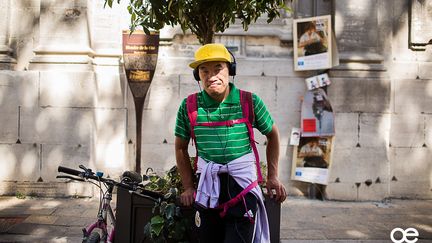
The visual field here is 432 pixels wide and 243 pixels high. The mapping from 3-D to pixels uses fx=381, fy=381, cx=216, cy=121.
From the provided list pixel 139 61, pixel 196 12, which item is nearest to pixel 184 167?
pixel 196 12

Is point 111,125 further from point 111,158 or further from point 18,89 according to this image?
point 18,89

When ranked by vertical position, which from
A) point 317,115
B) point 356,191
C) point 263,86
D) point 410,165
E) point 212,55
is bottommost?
point 356,191

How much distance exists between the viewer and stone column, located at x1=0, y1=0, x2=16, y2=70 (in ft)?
23.1

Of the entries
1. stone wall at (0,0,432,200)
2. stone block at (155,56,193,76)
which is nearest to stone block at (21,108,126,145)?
stone wall at (0,0,432,200)

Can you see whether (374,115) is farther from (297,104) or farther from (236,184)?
(236,184)

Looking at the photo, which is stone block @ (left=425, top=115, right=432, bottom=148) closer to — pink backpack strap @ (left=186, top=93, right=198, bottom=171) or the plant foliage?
the plant foliage

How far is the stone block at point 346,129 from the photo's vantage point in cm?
684

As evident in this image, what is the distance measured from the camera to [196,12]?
3.41 m

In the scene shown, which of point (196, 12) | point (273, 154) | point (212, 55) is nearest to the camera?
point (212, 55)

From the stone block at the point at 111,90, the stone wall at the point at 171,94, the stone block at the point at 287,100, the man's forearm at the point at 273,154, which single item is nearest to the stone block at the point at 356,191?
the stone wall at the point at 171,94

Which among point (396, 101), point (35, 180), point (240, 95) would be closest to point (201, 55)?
point (240, 95)

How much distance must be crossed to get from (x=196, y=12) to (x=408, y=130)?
5.53m

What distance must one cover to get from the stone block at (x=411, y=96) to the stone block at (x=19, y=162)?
21.8 feet

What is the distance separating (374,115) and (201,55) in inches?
207
